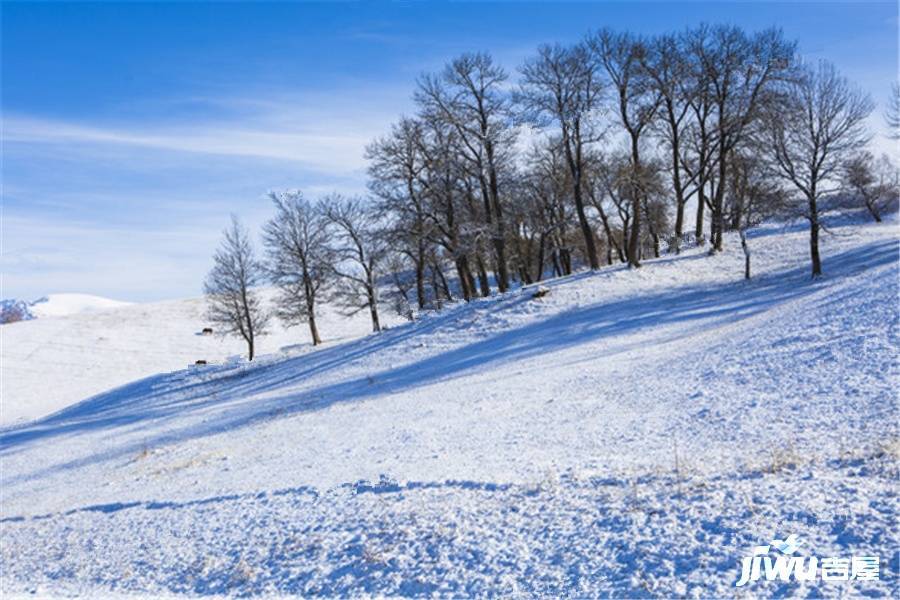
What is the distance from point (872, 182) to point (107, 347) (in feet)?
188

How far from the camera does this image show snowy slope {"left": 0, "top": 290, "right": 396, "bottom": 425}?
40150mm

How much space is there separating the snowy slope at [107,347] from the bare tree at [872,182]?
2749 centimetres

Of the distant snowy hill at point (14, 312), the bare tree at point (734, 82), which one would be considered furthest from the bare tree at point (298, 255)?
the distant snowy hill at point (14, 312)

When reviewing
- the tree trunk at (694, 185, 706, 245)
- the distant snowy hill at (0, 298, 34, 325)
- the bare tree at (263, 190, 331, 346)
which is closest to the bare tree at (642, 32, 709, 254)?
the tree trunk at (694, 185, 706, 245)

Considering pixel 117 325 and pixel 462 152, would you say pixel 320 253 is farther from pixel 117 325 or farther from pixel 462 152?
pixel 117 325

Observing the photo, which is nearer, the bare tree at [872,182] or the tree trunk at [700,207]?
the bare tree at [872,182]

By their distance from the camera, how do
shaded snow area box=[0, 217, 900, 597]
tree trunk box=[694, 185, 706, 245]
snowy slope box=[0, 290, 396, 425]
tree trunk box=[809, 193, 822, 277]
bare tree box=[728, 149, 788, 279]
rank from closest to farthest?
1. shaded snow area box=[0, 217, 900, 597]
2. tree trunk box=[809, 193, 822, 277]
3. bare tree box=[728, 149, 788, 279]
4. tree trunk box=[694, 185, 706, 245]
5. snowy slope box=[0, 290, 396, 425]

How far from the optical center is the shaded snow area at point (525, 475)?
5.52 meters

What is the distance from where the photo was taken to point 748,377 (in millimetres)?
11258

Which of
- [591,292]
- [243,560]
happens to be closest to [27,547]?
[243,560]

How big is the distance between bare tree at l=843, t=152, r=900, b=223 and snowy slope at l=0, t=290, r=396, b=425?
27.5 meters

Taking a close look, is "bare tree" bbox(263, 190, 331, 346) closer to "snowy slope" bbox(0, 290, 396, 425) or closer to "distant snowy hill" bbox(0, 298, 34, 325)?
"snowy slope" bbox(0, 290, 396, 425)

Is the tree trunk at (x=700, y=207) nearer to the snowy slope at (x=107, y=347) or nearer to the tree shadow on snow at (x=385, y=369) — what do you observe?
the tree shadow on snow at (x=385, y=369)

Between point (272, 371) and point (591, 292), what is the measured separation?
14675 mm
